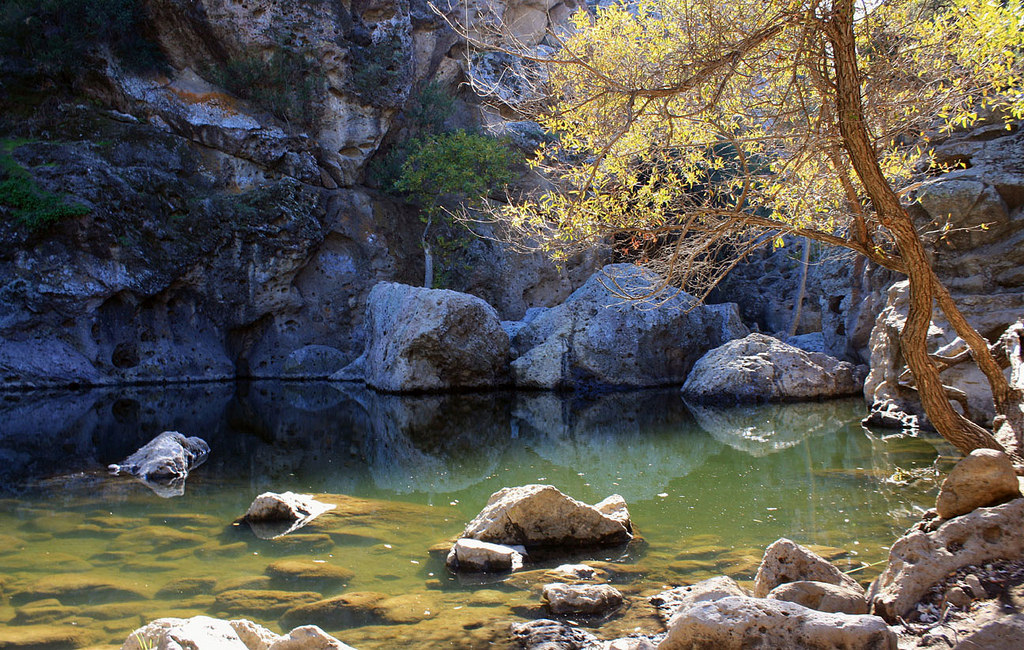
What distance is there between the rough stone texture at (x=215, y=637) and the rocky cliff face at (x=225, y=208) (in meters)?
19.6

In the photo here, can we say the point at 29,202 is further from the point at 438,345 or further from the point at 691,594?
the point at 691,594

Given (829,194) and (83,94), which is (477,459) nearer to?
(829,194)

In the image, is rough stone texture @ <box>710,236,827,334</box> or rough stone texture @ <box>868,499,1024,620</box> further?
rough stone texture @ <box>710,236,827,334</box>

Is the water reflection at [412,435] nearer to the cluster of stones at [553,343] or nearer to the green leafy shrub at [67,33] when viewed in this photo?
the cluster of stones at [553,343]

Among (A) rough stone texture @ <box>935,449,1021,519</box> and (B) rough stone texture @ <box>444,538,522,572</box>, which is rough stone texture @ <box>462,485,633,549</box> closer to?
(B) rough stone texture @ <box>444,538,522,572</box>

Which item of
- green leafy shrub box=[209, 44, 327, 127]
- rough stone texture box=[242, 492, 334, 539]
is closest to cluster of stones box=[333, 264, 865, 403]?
green leafy shrub box=[209, 44, 327, 127]

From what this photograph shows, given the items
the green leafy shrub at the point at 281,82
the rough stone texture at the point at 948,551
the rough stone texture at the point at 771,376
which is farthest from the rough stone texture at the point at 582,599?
the green leafy shrub at the point at 281,82

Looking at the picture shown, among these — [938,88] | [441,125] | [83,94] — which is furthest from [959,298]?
[83,94]

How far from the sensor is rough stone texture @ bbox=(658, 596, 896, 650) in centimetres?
319

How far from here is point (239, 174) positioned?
995 inches

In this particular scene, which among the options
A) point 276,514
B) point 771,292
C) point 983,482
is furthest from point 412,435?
point 771,292

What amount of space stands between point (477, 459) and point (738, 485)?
356 cm

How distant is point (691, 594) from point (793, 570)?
2.10 feet

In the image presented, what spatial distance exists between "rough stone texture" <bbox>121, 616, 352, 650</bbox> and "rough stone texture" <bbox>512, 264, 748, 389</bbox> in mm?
16289
